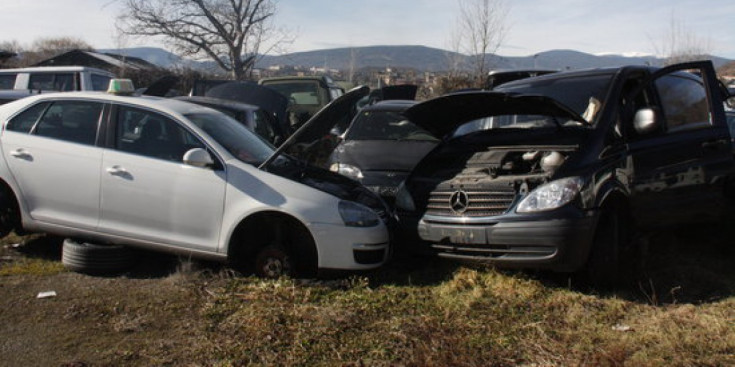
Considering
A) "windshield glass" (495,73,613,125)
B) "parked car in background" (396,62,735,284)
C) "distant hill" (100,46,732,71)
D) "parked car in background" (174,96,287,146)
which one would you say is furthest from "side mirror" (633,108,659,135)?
"distant hill" (100,46,732,71)

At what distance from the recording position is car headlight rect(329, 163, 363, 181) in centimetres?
732

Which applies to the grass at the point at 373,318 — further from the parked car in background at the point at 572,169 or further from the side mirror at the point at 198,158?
the side mirror at the point at 198,158

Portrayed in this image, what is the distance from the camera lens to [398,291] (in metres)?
4.80

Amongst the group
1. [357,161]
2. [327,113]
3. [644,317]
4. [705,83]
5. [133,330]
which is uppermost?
[705,83]

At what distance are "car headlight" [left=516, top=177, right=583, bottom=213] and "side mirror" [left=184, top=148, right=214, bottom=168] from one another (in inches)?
99.2

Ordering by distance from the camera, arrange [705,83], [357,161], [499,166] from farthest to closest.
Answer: [357,161], [705,83], [499,166]

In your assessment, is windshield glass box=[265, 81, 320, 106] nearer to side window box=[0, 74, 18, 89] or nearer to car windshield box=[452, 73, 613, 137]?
side window box=[0, 74, 18, 89]

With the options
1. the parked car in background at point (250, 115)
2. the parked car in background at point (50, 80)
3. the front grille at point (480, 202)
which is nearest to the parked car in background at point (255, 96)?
the parked car in background at point (250, 115)

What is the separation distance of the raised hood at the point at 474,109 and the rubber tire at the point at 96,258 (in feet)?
9.75

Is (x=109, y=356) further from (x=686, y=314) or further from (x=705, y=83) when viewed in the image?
(x=705, y=83)

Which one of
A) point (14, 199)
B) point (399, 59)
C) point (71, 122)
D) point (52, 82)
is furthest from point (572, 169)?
point (399, 59)

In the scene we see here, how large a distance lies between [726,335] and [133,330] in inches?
151

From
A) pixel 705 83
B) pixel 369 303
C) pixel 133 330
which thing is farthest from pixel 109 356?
pixel 705 83

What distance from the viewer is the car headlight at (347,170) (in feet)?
24.0
